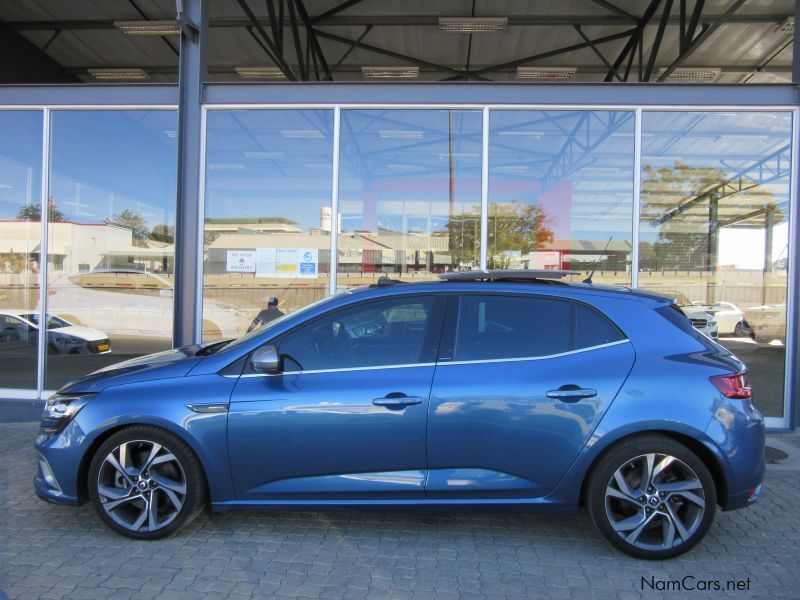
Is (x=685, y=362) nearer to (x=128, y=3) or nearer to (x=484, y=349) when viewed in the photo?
(x=484, y=349)

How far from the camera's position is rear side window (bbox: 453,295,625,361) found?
10.7ft

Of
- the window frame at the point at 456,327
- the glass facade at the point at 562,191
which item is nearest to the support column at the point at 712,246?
the glass facade at the point at 562,191

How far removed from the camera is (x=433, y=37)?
12.1 metres

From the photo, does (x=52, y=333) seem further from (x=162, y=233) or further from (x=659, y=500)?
(x=659, y=500)

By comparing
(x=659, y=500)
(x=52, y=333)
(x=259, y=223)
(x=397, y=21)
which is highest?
(x=397, y=21)

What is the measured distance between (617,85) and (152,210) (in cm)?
664

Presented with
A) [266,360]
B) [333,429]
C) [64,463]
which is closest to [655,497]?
[333,429]

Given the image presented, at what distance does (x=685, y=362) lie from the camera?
316cm

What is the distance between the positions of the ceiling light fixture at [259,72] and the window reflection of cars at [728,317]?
10819 mm

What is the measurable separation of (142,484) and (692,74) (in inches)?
563

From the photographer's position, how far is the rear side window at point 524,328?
3.26 metres

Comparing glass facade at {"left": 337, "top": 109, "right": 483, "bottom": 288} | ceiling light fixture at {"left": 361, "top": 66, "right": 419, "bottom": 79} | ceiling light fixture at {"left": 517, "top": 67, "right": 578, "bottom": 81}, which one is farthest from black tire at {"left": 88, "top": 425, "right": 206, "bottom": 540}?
ceiling light fixture at {"left": 517, "top": 67, "right": 578, "bottom": 81}

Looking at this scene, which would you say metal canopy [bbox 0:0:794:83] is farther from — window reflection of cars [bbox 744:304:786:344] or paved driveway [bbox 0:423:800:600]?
paved driveway [bbox 0:423:800:600]

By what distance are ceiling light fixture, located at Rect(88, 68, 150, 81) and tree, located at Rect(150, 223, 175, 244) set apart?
25.7 feet
